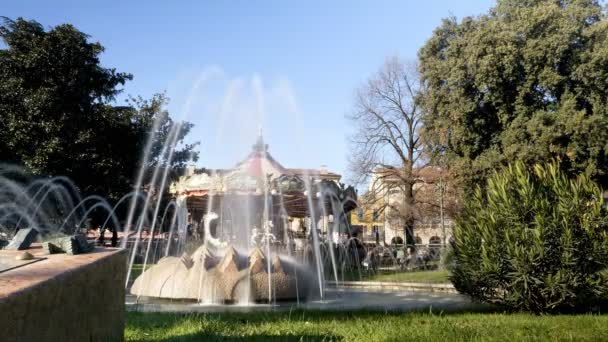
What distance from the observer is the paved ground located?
9.87 meters

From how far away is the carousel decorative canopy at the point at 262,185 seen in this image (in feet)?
54.8

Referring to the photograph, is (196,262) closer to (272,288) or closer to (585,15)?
(272,288)

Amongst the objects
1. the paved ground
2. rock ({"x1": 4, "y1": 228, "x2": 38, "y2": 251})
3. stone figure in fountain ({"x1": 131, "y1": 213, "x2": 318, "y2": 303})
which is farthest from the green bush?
rock ({"x1": 4, "y1": 228, "x2": 38, "y2": 251})

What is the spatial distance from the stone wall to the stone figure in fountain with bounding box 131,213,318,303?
5772mm

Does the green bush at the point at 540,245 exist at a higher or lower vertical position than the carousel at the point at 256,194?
lower

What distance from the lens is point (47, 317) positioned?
292 cm

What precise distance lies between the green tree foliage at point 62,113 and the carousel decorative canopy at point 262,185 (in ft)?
19.7

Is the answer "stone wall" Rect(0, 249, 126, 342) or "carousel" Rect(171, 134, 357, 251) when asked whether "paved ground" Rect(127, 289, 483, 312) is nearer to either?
"carousel" Rect(171, 134, 357, 251)

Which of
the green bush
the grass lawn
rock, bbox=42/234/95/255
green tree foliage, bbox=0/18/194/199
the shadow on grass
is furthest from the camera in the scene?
green tree foliage, bbox=0/18/194/199

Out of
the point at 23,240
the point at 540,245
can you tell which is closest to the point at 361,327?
the point at 540,245

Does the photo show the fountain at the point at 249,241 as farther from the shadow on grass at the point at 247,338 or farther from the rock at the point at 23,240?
the rock at the point at 23,240

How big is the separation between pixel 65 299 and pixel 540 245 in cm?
725

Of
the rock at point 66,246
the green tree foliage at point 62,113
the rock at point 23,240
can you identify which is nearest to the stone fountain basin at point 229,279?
the rock at point 23,240

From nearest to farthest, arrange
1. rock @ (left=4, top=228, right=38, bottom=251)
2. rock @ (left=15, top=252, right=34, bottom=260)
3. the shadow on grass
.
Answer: rock @ (left=15, top=252, right=34, bottom=260) → rock @ (left=4, top=228, right=38, bottom=251) → the shadow on grass
